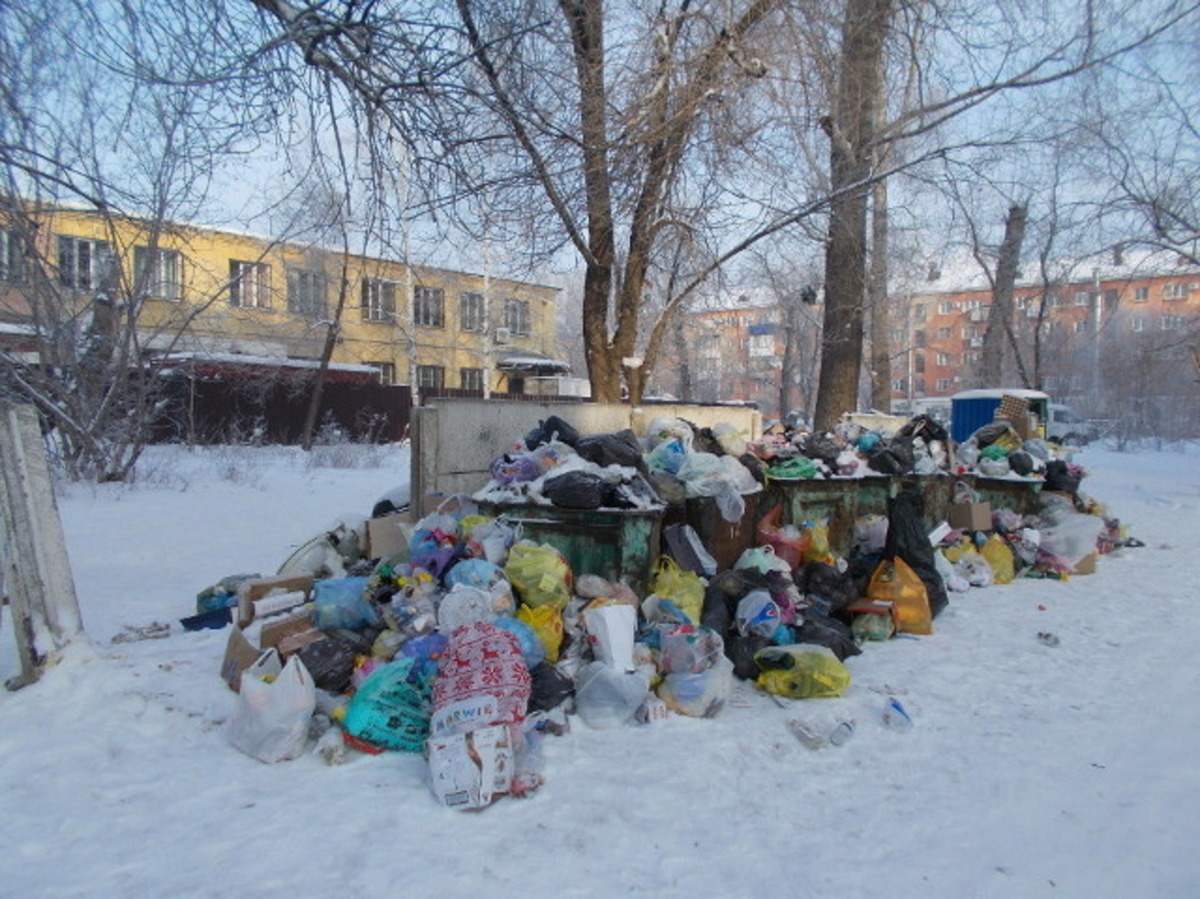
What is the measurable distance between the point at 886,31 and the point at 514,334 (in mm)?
22595

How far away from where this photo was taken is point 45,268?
31.4 feet

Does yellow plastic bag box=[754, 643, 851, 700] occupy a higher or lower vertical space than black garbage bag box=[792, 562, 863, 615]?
lower

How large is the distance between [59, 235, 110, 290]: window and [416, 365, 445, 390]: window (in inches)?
704

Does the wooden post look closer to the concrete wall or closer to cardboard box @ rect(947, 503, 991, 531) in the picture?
the concrete wall

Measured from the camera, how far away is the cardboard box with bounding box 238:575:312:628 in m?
3.90

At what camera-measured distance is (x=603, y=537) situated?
14.2 feet

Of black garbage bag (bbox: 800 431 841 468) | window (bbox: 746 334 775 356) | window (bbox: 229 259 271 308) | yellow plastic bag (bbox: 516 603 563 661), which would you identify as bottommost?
yellow plastic bag (bbox: 516 603 563 661)

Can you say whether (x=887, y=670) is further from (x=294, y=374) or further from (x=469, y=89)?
(x=294, y=374)

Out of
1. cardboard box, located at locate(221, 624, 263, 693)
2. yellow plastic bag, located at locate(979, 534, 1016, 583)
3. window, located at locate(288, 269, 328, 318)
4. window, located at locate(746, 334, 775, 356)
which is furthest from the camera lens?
window, located at locate(746, 334, 775, 356)

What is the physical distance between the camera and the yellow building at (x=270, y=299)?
9.56 metres

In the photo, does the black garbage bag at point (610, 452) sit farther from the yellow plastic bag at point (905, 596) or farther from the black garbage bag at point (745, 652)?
the yellow plastic bag at point (905, 596)

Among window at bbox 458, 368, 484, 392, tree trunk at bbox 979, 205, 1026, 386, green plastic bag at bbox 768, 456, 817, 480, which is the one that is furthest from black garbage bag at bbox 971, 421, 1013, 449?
window at bbox 458, 368, 484, 392

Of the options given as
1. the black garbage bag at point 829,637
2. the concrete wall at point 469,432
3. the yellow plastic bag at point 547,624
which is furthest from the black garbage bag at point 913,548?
the yellow plastic bag at point 547,624

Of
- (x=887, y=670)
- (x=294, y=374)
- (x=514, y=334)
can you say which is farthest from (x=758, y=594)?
(x=514, y=334)
